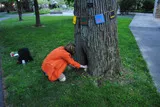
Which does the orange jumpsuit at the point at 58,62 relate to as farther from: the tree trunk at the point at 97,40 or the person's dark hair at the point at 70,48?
the tree trunk at the point at 97,40

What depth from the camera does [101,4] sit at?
9.89 ft

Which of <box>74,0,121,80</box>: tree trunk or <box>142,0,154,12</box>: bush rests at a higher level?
<box>142,0,154,12</box>: bush

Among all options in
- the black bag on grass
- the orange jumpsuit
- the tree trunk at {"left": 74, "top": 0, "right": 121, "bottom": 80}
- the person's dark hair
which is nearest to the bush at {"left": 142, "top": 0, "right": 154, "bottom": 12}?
the black bag on grass

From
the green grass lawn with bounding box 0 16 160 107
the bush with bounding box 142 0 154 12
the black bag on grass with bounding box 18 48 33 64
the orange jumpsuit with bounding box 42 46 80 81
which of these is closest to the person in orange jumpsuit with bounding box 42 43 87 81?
the orange jumpsuit with bounding box 42 46 80 81

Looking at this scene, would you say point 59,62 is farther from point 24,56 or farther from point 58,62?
point 24,56

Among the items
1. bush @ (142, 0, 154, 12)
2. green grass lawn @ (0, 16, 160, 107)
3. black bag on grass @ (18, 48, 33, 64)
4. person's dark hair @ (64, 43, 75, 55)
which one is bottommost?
green grass lawn @ (0, 16, 160, 107)

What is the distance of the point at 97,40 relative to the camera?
3178 millimetres

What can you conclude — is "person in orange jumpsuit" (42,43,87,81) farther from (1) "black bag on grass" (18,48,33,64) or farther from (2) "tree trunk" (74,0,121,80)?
(1) "black bag on grass" (18,48,33,64)

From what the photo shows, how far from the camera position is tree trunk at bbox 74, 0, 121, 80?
3.06 metres

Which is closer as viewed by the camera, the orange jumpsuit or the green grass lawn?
the green grass lawn

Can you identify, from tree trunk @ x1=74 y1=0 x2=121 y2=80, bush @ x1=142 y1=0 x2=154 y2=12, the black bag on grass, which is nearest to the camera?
tree trunk @ x1=74 y1=0 x2=121 y2=80

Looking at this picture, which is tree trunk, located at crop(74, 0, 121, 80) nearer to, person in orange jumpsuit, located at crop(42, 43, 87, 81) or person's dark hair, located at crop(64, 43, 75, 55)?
person's dark hair, located at crop(64, 43, 75, 55)

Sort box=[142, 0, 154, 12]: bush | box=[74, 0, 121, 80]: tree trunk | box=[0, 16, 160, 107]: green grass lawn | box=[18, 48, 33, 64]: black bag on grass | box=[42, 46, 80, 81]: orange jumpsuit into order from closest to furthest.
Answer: box=[0, 16, 160, 107]: green grass lawn, box=[74, 0, 121, 80]: tree trunk, box=[42, 46, 80, 81]: orange jumpsuit, box=[18, 48, 33, 64]: black bag on grass, box=[142, 0, 154, 12]: bush

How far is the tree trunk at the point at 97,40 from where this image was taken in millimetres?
3059
